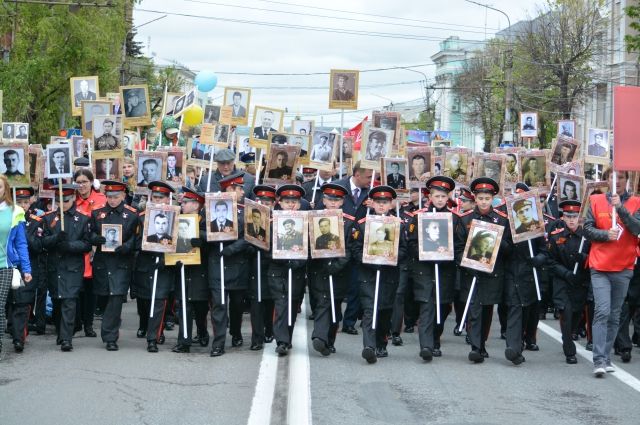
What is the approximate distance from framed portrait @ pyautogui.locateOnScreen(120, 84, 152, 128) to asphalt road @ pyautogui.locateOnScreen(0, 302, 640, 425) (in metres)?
6.15

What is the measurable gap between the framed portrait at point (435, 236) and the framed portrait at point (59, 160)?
4.55 meters

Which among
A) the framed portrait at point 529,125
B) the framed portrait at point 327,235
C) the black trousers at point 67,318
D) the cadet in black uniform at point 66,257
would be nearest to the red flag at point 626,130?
the framed portrait at point 327,235

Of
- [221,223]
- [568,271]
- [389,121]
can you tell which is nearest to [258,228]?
[221,223]

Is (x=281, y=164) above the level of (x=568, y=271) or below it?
above

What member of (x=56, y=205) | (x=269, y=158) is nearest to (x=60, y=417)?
(x=56, y=205)

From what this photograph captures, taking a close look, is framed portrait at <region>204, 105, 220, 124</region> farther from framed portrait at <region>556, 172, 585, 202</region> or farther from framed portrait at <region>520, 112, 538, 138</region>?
framed portrait at <region>520, 112, 538, 138</region>

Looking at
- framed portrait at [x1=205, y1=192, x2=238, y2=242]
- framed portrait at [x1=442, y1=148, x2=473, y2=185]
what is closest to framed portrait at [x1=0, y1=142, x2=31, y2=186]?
framed portrait at [x1=205, y1=192, x2=238, y2=242]

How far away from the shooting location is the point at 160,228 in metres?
13.3

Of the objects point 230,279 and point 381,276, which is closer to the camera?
point 381,276

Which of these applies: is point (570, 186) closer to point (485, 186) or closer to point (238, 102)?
point (485, 186)

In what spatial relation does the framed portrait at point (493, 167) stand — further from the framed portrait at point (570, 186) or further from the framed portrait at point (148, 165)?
the framed portrait at point (148, 165)

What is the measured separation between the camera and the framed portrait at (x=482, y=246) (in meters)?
12.9

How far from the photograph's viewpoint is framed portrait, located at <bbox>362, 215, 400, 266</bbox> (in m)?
12.9

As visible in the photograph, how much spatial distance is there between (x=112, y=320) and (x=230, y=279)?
1.38 m
